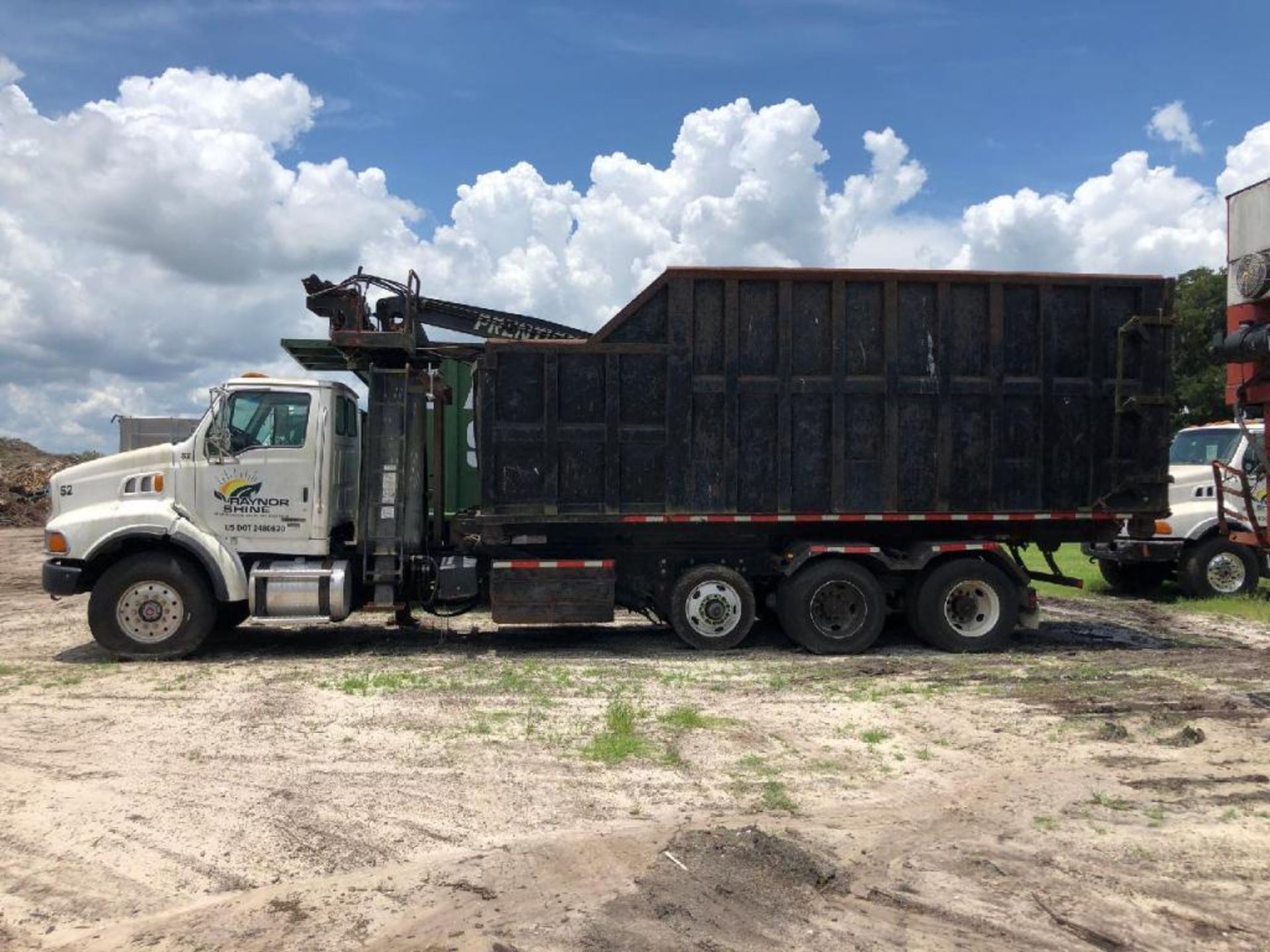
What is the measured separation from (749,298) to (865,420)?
1696mm

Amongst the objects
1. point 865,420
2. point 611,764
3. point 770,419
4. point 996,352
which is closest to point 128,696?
point 611,764

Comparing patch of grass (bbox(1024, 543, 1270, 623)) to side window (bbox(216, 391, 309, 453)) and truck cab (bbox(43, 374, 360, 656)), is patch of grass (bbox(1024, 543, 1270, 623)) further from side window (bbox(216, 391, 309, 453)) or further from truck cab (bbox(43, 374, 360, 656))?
side window (bbox(216, 391, 309, 453))

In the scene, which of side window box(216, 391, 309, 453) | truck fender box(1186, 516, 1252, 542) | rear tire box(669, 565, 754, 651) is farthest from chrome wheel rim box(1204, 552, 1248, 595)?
side window box(216, 391, 309, 453)

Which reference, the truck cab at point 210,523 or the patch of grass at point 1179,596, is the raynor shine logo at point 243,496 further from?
the patch of grass at point 1179,596

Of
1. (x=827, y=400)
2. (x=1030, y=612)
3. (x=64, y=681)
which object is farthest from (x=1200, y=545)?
(x=64, y=681)

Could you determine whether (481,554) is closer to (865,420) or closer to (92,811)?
(865,420)

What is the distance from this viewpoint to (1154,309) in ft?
33.2

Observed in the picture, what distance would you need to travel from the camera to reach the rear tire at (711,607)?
9.98m

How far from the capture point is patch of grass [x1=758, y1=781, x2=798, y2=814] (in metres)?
5.25

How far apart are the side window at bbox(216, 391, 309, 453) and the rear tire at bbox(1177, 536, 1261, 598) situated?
1177cm

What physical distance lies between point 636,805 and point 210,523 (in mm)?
6316

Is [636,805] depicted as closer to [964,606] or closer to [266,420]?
[964,606]

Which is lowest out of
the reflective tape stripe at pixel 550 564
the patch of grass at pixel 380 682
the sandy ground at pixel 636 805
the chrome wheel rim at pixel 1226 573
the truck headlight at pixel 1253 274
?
the sandy ground at pixel 636 805

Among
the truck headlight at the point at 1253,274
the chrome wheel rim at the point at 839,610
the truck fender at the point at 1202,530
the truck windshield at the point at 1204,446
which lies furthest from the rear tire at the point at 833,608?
the truck windshield at the point at 1204,446
